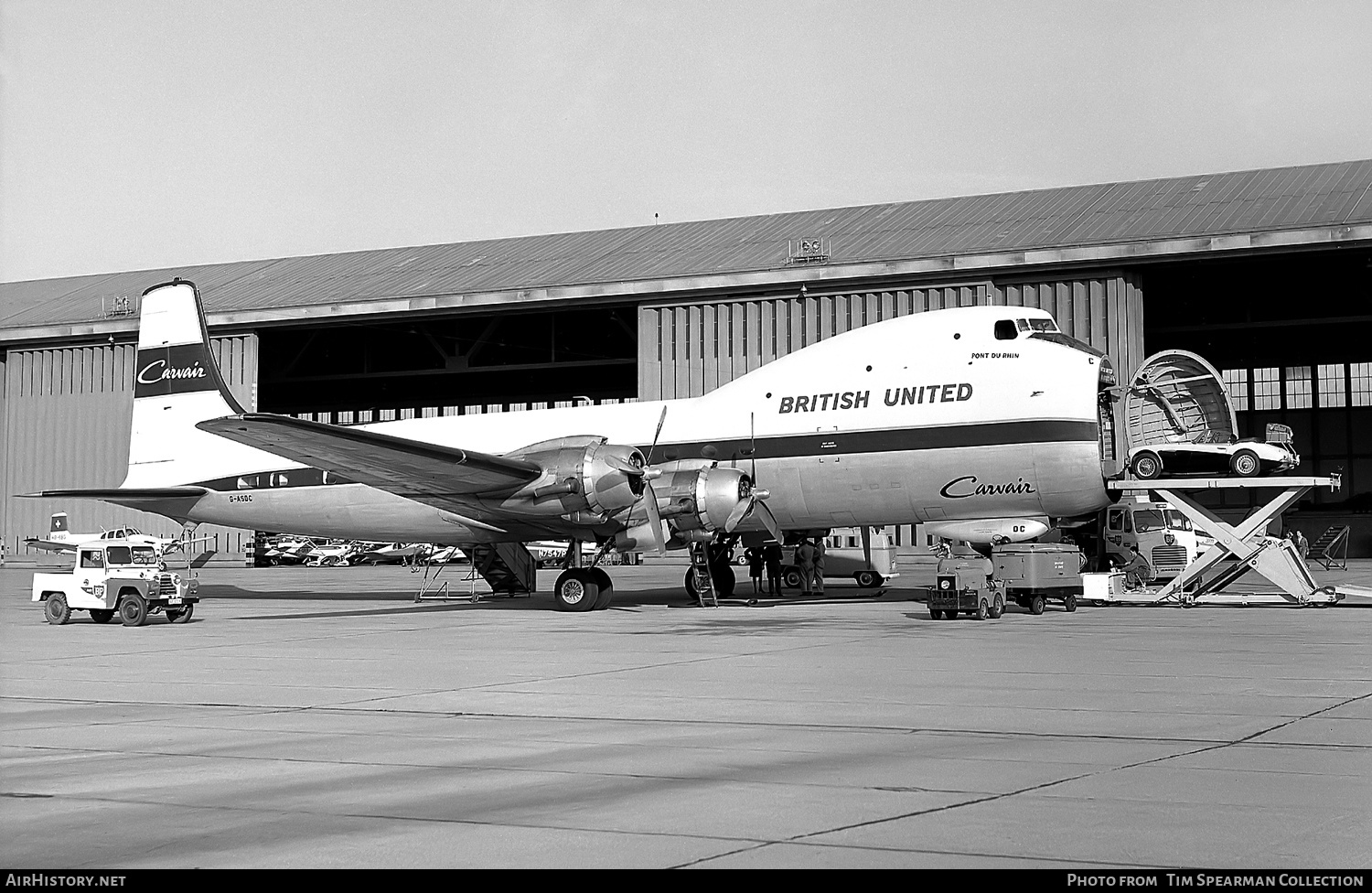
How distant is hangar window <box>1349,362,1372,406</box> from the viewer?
6788 cm

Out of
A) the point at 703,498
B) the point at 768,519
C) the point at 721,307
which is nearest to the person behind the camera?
the point at 703,498

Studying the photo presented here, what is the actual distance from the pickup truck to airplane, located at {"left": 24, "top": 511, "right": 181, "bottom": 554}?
21895 mm

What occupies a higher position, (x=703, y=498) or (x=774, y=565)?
(x=703, y=498)

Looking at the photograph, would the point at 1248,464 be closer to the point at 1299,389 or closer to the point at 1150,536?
the point at 1150,536

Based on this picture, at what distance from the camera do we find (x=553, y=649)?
18.1m

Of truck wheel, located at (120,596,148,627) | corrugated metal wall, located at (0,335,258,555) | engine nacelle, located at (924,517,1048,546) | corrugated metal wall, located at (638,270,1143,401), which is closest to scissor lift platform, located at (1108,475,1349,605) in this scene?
engine nacelle, located at (924,517,1048,546)

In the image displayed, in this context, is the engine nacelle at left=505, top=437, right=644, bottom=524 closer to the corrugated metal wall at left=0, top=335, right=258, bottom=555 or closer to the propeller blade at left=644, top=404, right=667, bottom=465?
the propeller blade at left=644, top=404, right=667, bottom=465

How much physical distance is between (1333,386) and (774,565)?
48.6 meters

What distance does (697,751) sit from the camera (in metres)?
9.31

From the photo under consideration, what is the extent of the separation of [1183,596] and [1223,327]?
26.9m

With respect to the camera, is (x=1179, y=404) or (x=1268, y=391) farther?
(x=1268, y=391)

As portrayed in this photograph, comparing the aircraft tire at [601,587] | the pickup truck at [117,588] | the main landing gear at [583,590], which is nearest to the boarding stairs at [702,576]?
the aircraft tire at [601,587]

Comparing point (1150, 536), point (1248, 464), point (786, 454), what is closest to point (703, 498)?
point (786, 454)

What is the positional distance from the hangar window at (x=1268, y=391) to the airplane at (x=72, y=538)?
55.2 metres
